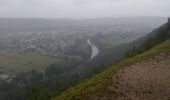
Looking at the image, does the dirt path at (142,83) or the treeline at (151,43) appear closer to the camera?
the dirt path at (142,83)

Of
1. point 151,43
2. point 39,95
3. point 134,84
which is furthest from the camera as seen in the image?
point 151,43

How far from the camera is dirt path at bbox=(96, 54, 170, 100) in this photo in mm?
23031

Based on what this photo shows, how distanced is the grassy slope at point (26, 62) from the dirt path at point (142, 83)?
327ft

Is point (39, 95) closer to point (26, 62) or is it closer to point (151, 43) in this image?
point (151, 43)

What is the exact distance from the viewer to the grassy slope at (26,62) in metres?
132

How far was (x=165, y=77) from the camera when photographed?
25500 millimetres

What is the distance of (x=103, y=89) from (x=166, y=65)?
6447 mm

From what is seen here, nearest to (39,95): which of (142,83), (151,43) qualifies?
(142,83)

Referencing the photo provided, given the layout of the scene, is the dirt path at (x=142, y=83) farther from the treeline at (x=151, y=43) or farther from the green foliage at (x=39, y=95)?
the treeline at (x=151, y=43)

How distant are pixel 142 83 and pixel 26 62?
12032cm

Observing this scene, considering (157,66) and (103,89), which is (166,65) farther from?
(103,89)

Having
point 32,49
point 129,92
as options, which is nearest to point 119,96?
point 129,92

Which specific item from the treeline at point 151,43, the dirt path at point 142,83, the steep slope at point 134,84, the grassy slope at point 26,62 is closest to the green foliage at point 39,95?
the steep slope at point 134,84

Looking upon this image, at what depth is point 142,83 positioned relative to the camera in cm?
2491
